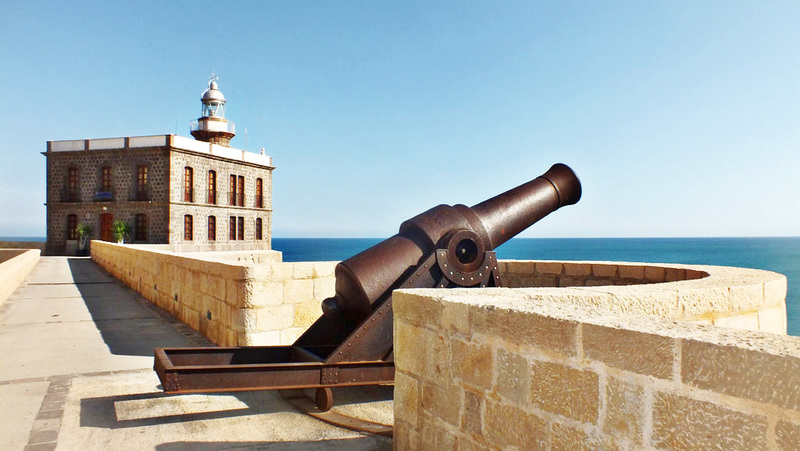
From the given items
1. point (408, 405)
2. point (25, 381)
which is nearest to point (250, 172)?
point (25, 381)

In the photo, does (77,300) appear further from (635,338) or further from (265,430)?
(635,338)

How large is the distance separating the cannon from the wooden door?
1300 inches

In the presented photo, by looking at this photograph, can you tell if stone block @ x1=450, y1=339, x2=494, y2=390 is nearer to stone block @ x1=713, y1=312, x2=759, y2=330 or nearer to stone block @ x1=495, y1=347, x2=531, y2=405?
stone block @ x1=495, y1=347, x2=531, y2=405

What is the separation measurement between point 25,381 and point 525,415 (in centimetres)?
437

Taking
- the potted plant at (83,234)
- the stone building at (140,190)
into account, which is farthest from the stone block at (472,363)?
the potted plant at (83,234)

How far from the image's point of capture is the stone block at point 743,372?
142 centimetres

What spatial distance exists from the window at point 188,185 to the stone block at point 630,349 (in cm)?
3417

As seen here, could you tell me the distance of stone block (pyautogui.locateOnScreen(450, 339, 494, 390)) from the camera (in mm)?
2312

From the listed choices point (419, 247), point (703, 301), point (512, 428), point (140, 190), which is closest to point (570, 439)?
point (512, 428)

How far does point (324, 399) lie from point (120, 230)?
32274 millimetres

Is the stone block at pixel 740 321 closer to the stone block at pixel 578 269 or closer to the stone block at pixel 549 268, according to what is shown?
the stone block at pixel 578 269

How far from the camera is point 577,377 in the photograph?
1.94 metres

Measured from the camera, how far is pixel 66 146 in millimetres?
33875

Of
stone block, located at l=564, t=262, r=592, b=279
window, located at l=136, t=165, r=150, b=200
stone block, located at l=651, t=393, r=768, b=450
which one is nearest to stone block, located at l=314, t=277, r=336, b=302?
stone block, located at l=564, t=262, r=592, b=279
